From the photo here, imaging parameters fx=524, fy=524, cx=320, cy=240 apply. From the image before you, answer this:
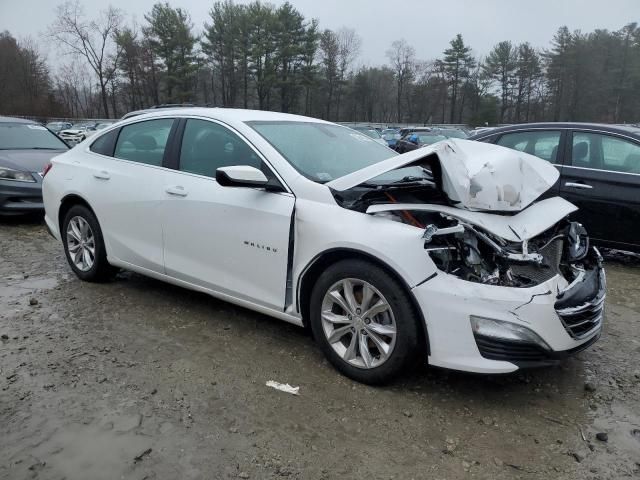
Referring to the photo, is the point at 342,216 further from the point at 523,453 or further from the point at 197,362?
the point at 523,453

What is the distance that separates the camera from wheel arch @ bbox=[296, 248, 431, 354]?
2.89 m

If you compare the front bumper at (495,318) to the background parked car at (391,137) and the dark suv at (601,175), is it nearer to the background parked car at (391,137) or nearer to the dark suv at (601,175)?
the dark suv at (601,175)

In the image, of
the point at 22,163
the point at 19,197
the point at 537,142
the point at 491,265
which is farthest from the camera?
the point at 22,163

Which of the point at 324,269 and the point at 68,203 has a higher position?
the point at 68,203

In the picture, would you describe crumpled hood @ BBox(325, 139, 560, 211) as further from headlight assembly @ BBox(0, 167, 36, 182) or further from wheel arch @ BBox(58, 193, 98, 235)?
headlight assembly @ BBox(0, 167, 36, 182)

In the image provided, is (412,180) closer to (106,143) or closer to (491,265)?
(491,265)

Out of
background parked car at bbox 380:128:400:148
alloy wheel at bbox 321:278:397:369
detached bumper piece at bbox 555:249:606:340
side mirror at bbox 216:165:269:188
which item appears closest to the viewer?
detached bumper piece at bbox 555:249:606:340

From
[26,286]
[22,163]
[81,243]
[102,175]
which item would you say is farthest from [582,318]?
[22,163]

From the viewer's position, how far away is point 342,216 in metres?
3.16

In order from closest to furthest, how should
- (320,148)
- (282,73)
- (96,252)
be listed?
(320,148) → (96,252) → (282,73)

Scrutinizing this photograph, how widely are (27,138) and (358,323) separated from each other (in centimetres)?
829

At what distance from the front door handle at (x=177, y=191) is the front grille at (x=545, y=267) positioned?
237 cm

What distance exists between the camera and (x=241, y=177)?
331 cm

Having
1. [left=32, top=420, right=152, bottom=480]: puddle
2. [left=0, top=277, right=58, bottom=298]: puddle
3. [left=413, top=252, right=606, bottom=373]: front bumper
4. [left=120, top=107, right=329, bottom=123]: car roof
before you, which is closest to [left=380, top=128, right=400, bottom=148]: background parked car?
[left=120, top=107, right=329, bottom=123]: car roof
